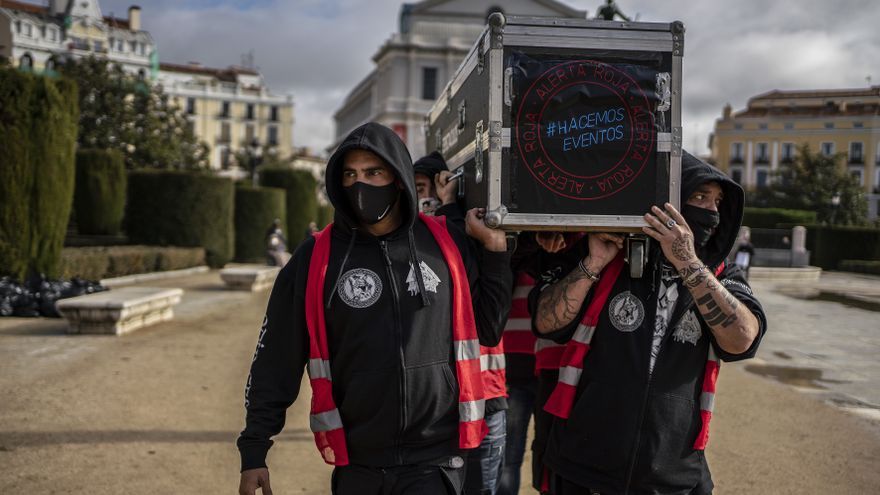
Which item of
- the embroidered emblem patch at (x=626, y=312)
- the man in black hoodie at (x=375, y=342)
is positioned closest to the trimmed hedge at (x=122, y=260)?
the man in black hoodie at (x=375, y=342)

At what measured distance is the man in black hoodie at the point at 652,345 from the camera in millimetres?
2676

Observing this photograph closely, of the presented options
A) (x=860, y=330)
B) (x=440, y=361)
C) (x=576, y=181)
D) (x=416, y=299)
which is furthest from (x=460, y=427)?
(x=860, y=330)

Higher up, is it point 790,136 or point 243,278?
point 790,136

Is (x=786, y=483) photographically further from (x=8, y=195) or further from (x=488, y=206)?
(x=8, y=195)

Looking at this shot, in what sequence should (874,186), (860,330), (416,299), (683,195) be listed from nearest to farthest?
(416,299)
(683,195)
(860,330)
(874,186)

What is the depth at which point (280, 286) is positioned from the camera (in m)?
2.73

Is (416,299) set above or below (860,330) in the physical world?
above

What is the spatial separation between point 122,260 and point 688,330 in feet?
53.8

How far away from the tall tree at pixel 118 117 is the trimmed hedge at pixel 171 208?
1322 cm

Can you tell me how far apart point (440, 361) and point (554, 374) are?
2.15 feet

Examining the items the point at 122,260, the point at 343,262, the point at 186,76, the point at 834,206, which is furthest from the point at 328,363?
the point at 186,76

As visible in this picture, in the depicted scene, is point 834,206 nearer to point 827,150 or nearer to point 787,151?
point 827,150

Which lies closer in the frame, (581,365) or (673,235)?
(673,235)

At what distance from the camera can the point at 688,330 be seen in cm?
279
